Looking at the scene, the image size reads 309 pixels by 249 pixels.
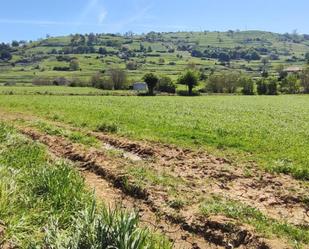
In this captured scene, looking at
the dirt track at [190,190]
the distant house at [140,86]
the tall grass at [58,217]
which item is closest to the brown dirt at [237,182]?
the dirt track at [190,190]

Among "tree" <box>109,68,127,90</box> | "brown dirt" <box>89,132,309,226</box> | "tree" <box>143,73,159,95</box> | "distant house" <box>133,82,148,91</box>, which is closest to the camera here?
"brown dirt" <box>89,132,309,226</box>

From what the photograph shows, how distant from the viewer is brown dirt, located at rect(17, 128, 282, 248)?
10.1 metres

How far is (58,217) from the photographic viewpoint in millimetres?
9078

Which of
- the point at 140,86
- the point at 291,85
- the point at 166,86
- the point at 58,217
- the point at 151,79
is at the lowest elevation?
the point at 291,85

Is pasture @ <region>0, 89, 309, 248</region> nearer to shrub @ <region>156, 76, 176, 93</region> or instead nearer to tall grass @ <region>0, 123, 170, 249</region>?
tall grass @ <region>0, 123, 170, 249</region>

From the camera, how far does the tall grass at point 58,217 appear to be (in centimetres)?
748

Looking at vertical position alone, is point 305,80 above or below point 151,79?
below

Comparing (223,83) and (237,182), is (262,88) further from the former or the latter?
(237,182)

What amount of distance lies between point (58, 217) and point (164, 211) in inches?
140

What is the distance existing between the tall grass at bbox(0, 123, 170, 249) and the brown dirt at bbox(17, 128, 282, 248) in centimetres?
150

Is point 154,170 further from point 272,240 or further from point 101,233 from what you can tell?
point 101,233

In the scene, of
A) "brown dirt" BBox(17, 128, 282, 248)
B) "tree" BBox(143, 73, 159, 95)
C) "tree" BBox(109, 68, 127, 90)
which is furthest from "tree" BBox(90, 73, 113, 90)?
"brown dirt" BBox(17, 128, 282, 248)

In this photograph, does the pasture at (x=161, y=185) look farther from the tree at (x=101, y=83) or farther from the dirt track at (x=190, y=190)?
the tree at (x=101, y=83)

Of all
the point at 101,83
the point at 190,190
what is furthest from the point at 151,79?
the point at 190,190
